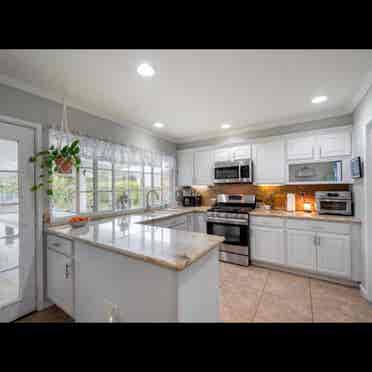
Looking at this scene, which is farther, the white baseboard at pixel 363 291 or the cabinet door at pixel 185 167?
the cabinet door at pixel 185 167

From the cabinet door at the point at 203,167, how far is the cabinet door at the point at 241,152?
1.57 feet

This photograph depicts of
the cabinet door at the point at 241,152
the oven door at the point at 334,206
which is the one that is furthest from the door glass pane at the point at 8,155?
the oven door at the point at 334,206

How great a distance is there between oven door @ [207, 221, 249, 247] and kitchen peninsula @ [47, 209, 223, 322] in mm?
1740

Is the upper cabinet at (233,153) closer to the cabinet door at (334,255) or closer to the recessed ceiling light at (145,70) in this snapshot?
the cabinet door at (334,255)

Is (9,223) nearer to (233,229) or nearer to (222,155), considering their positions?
(233,229)

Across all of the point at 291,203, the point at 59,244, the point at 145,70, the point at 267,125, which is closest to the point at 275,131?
the point at 267,125

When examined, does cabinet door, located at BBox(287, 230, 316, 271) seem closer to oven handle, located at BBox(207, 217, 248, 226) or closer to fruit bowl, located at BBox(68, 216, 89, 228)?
oven handle, located at BBox(207, 217, 248, 226)

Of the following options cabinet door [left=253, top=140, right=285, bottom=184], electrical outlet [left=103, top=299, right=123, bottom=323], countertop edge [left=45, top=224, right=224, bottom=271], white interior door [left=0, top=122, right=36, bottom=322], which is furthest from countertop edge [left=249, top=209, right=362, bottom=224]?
white interior door [left=0, top=122, right=36, bottom=322]

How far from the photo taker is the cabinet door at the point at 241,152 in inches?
130

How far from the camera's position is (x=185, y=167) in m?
4.02

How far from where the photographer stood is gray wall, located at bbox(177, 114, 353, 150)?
2.64 m

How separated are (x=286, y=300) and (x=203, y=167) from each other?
101 inches
